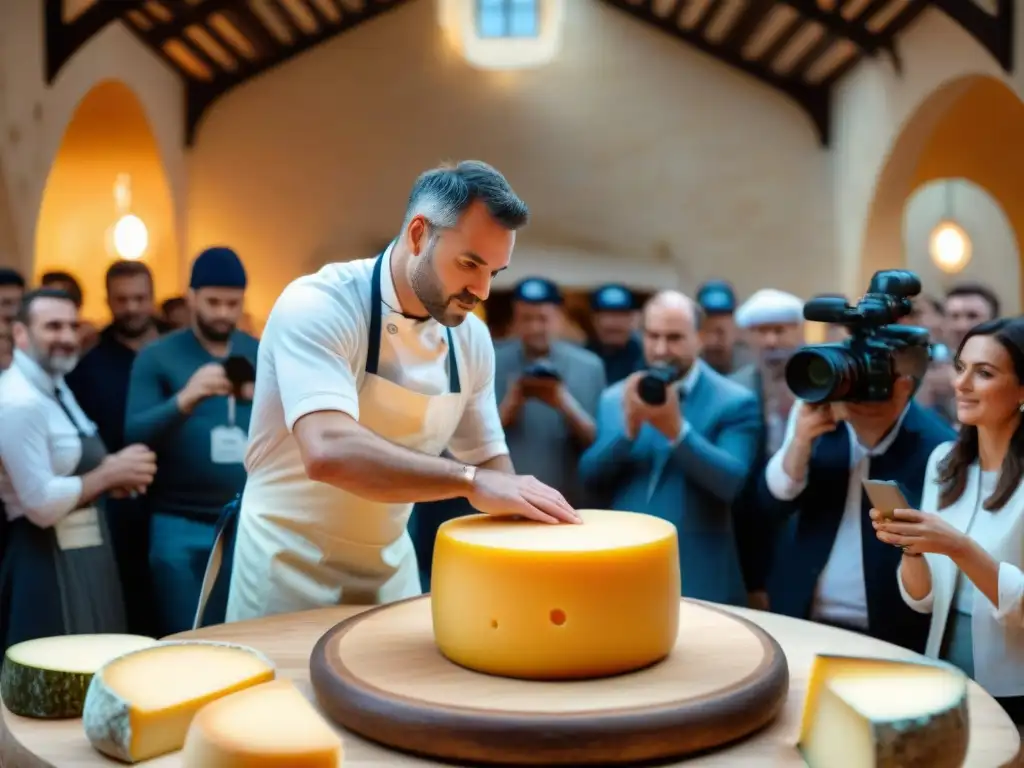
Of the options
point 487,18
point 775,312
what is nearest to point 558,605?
point 775,312

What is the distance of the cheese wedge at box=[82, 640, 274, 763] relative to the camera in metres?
1.22

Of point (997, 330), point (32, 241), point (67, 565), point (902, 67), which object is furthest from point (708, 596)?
point (902, 67)

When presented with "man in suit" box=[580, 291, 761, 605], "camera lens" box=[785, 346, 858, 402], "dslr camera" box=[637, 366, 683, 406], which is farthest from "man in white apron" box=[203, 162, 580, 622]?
"man in suit" box=[580, 291, 761, 605]

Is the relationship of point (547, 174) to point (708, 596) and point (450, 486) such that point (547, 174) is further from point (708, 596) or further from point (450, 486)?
point (450, 486)

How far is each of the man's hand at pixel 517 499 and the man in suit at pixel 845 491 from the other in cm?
95

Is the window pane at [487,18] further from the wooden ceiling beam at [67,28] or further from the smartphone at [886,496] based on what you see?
the smartphone at [886,496]

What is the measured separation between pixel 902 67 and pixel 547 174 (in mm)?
3536

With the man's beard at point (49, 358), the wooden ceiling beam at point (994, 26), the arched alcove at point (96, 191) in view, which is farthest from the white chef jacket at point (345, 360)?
the arched alcove at point (96, 191)

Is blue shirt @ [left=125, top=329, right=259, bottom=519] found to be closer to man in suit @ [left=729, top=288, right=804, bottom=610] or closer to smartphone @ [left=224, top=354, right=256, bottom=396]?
smartphone @ [left=224, top=354, right=256, bottom=396]

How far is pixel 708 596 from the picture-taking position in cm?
307

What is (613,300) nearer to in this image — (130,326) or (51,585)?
(130,326)

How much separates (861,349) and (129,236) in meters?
7.78

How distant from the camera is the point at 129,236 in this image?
878 centimetres

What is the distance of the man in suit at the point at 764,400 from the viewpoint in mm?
3518
